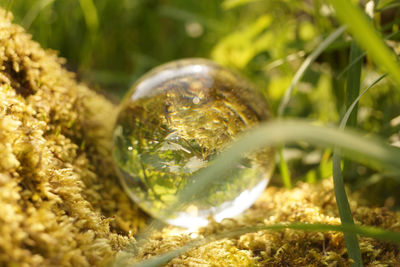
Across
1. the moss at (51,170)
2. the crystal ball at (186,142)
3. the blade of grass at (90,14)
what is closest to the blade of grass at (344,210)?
the crystal ball at (186,142)

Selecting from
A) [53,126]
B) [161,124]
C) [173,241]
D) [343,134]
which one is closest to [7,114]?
[53,126]

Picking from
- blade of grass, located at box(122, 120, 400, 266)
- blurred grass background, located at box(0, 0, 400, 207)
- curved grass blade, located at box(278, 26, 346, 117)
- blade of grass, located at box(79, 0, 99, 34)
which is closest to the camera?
blade of grass, located at box(122, 120, 400, 266)

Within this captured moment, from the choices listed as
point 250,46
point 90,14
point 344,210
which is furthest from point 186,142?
point 90,14

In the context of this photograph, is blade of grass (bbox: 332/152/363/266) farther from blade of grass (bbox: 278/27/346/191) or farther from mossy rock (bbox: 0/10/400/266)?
blade of grass (bbox: 278/27/346/191)

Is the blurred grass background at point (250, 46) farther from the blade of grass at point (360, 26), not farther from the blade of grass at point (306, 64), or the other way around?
the blade of grass at point (360, 26)

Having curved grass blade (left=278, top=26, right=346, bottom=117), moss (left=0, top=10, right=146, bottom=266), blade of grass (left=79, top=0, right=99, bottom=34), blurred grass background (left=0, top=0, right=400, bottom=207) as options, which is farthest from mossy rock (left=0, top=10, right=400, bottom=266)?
blade of grass (left=79, top=0, right=99, bottom=34)
